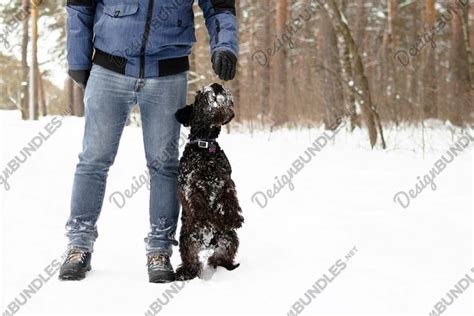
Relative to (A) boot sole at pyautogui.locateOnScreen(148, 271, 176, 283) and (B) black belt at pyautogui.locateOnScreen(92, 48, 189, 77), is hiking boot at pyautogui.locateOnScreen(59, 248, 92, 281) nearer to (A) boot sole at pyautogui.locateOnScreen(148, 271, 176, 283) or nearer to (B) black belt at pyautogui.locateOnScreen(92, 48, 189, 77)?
(A) boot sole at pyautogui.locateOnScreen(148, 271, 176, 283)

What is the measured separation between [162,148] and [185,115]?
9.8 inches

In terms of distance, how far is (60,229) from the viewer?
14.8 ft

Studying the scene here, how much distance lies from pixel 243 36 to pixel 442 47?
25.5ft

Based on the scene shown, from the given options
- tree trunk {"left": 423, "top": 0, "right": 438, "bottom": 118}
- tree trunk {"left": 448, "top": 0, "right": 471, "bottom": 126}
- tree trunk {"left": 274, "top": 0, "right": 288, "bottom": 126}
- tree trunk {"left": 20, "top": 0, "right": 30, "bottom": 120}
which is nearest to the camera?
tree trunk {"left": 448, "top": 0, "right": 471, "bottom": 126}

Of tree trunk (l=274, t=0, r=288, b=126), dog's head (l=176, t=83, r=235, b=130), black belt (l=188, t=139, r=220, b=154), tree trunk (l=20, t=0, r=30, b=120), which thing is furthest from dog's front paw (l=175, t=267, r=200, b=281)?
tree trunk (l=20, t=0, r=30, b=120)

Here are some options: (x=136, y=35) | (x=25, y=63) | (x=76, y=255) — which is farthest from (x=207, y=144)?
(x=25, y=63)

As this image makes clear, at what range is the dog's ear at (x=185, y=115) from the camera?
324cm

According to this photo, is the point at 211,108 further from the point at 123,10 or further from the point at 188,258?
the point at 188,258

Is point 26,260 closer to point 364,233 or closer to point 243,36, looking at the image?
point 364,233

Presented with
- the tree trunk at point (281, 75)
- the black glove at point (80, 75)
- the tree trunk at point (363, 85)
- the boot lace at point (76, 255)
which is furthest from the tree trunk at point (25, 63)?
the boot lace at point (76, 255)

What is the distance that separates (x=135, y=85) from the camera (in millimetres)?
3254

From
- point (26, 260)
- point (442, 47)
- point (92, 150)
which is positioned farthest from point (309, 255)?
point (442, 47)

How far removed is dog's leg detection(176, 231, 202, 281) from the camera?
10.7 ft

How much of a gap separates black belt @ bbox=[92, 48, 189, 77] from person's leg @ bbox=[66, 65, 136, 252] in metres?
0.04
